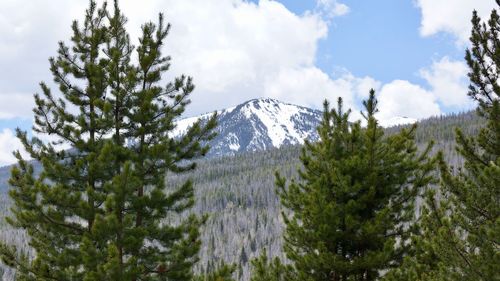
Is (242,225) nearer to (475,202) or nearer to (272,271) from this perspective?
(272,271)

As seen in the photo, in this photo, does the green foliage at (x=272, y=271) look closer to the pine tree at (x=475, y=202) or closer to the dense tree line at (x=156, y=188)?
the dense tree line at (x=156, y=188)

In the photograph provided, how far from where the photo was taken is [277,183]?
13.5m

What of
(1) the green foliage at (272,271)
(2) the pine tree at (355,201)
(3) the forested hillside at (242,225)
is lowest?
(3) the forested hillside at (242,225)

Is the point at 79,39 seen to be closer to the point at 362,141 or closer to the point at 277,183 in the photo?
the point at 277,183

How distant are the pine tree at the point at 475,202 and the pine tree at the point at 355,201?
140cm

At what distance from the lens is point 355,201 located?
1180 centimetres

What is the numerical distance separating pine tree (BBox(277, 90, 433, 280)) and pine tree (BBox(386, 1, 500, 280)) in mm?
1399

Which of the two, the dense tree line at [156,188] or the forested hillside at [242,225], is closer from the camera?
the dense tree line at [156,188]

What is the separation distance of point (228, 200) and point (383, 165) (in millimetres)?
183902

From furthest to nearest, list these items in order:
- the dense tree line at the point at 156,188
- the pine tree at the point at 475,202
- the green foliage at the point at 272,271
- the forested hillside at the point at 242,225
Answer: the forested hillside at the point at 242,225
the green foliage at the point at 272,271
the dense tree line at the point at 156,188
the pine tree at the point at 475,202

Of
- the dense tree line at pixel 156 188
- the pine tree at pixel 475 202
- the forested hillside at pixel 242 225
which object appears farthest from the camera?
the forested hillside at pixel 242 225

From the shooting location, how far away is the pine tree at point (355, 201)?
37.0ft

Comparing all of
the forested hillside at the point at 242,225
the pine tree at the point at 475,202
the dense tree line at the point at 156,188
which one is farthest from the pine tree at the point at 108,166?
the forested hillside at the point at 242,225

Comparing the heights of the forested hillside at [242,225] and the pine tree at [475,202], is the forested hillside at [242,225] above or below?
below
